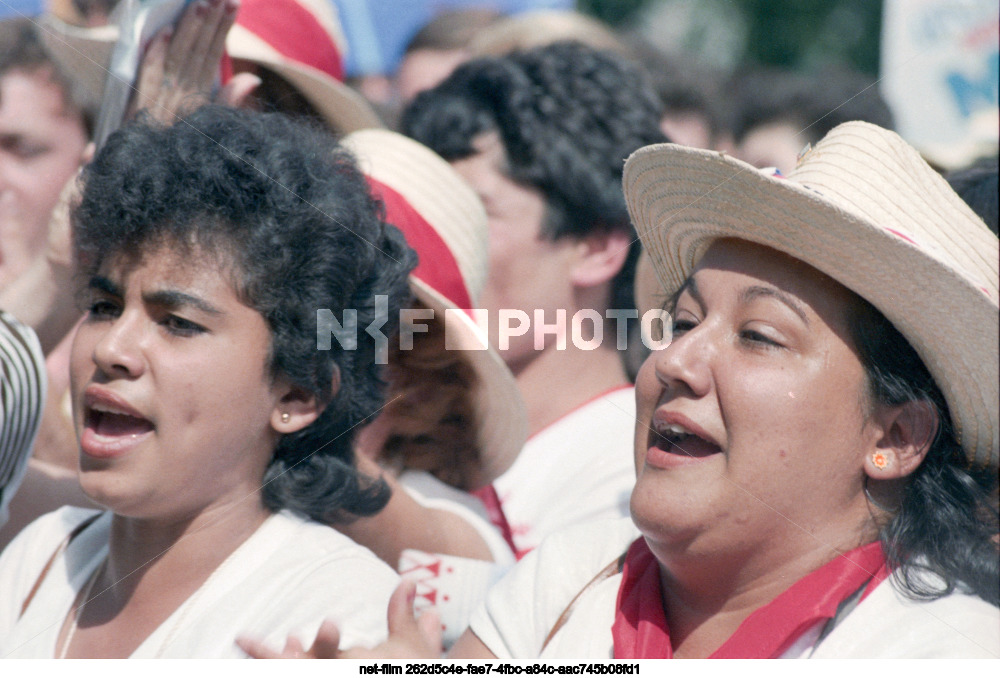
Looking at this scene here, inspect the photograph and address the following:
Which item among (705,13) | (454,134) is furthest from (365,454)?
(705,13)

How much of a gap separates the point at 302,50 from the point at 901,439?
167 centimetres

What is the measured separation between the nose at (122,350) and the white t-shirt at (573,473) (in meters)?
0.95

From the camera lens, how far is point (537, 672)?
148 cm

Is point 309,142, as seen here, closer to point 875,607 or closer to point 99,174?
point 99,174

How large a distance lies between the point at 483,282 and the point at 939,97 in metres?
1.86

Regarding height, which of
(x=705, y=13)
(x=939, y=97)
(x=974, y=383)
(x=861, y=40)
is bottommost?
(x=861, y=40)

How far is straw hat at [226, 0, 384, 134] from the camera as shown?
2.25m

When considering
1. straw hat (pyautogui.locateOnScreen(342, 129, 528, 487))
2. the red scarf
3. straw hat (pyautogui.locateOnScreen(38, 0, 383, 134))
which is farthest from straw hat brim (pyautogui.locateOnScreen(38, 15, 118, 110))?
the red scarf

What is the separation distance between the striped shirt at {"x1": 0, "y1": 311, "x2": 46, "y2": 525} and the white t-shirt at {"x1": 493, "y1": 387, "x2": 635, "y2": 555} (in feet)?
3.31

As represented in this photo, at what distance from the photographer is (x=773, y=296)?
1.43 m

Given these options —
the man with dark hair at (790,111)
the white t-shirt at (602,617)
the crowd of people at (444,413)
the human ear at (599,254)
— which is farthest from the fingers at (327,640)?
the man with dark hair at (790,111)

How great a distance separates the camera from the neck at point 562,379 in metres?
2.41

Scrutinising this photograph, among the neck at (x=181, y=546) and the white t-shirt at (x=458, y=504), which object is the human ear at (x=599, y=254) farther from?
the neck at (x=181, y=546)

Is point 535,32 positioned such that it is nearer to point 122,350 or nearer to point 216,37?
point 216,37
